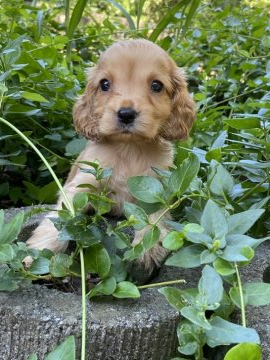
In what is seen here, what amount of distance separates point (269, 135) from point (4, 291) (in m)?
0.92

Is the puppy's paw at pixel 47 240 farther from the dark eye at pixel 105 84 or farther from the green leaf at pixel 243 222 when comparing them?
the green leaf at pixel 243 222

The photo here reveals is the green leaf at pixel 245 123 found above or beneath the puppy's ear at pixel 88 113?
above

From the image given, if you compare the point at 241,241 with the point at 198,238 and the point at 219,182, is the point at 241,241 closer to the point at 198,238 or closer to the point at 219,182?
the point at 198,238

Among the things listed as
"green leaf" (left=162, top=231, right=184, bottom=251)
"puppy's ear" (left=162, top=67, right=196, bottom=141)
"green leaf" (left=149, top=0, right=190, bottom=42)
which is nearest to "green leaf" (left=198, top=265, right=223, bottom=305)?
"green leaf" (left=162, top=231, right=184, bottom=251)

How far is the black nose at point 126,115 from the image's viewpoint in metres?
1.67

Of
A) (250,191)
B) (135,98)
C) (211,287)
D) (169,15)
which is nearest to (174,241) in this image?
(211,287)

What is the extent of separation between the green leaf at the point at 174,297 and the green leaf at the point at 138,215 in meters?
0.20

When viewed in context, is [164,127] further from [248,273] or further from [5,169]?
[5,169]

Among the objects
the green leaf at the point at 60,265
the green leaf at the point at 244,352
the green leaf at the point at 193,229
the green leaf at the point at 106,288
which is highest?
the green leaf at the point at 193,229

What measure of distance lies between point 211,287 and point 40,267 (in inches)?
15.9

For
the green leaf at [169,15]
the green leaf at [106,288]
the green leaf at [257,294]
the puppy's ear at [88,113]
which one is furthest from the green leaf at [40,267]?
the green leaf at [169,15]

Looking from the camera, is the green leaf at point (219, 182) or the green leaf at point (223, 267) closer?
the green leaf at point (223, 267)

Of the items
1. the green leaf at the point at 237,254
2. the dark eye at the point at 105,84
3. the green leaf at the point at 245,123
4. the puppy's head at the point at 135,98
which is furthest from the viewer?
the dark eye at the point at 105,84

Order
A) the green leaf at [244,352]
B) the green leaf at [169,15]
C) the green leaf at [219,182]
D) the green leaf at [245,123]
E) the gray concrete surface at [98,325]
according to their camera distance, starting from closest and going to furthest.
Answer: the green leaf at [244,352]
the gray concrete surface at [98,325]
the green leaf at [219,182]
the green leaf at [245,123]
the green leaf at [169,15]
